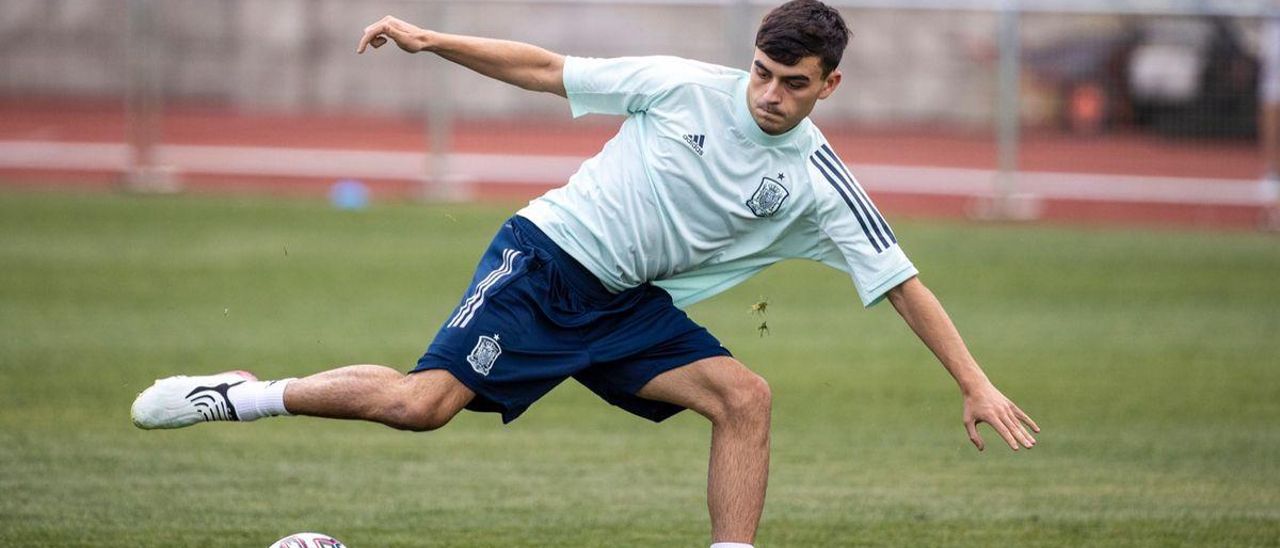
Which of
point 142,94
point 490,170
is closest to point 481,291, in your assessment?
point 142,94

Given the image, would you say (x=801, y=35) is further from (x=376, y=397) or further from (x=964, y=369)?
(x=376, y=397)

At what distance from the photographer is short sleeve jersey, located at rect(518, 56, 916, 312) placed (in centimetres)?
563

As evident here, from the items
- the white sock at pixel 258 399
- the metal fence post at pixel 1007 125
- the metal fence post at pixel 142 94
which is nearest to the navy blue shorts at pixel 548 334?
the white sock at pixel 258 399

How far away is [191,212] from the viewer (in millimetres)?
16109

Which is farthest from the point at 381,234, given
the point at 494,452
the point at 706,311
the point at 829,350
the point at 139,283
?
the point at 494,452

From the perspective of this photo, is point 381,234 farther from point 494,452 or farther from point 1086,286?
point 494,452

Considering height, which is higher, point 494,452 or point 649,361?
point 649,361

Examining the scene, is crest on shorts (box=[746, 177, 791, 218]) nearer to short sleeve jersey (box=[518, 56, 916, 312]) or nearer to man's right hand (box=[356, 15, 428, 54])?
short sleeve jersey (box=[518, 56, 916, 312])

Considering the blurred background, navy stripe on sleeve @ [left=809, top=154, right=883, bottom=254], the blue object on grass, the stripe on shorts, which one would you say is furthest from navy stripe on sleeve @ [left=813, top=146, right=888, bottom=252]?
the blue object on grass

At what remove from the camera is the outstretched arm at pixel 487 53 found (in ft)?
18.1

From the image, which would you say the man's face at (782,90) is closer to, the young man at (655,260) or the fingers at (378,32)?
the young man at (655,260)

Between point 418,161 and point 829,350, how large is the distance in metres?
10.0

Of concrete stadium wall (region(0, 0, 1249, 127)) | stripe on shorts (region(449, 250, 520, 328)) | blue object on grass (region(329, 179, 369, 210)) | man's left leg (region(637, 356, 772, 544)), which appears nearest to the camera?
stripe on shorts (region(449, 250, 520, 328))

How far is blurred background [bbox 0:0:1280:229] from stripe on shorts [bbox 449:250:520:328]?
1119 centimetres
